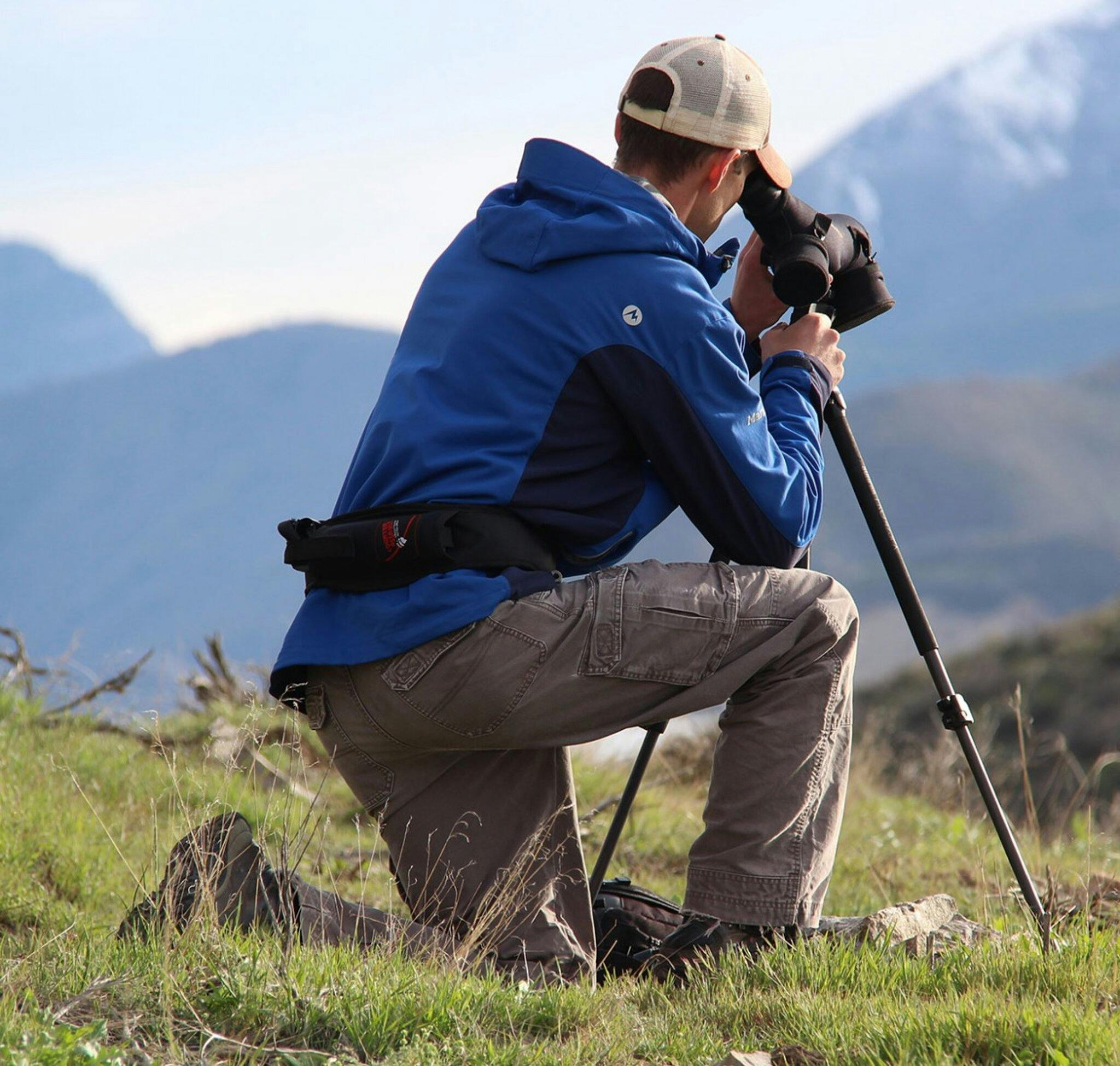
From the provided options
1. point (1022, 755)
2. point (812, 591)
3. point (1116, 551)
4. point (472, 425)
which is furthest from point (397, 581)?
point (1116, 551)

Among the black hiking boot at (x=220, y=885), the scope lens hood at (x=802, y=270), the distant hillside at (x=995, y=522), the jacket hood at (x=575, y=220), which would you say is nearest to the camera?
the black hiking boot at (x=220, y=885)

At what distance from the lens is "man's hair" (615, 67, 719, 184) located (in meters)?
2.82

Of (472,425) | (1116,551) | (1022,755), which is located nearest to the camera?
(472,425)

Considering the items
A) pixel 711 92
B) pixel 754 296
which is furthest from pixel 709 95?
pixel 754 296

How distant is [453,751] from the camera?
300 centimetres

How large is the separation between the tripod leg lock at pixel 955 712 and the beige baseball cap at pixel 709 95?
1.42 metres

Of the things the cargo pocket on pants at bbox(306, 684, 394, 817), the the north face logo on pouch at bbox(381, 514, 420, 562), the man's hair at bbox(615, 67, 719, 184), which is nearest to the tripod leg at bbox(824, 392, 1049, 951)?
the man's hair at bbox(615, 67, 719, 184)

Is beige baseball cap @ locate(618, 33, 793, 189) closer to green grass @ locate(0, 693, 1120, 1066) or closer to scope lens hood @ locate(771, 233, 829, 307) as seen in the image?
scope lens hood @ locate(771, 233, 829, 307)

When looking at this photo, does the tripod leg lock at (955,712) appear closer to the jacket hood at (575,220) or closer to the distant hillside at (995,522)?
the jacket hood at (575,220)

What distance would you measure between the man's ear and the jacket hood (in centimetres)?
18

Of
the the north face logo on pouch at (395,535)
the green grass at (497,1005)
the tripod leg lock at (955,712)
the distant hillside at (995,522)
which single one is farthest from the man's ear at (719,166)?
the distant hillside at (995,522)

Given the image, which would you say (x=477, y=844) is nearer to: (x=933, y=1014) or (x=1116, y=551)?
(x=933, y=1014)

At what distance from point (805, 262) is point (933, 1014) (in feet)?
5.35

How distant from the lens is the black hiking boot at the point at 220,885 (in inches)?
101
